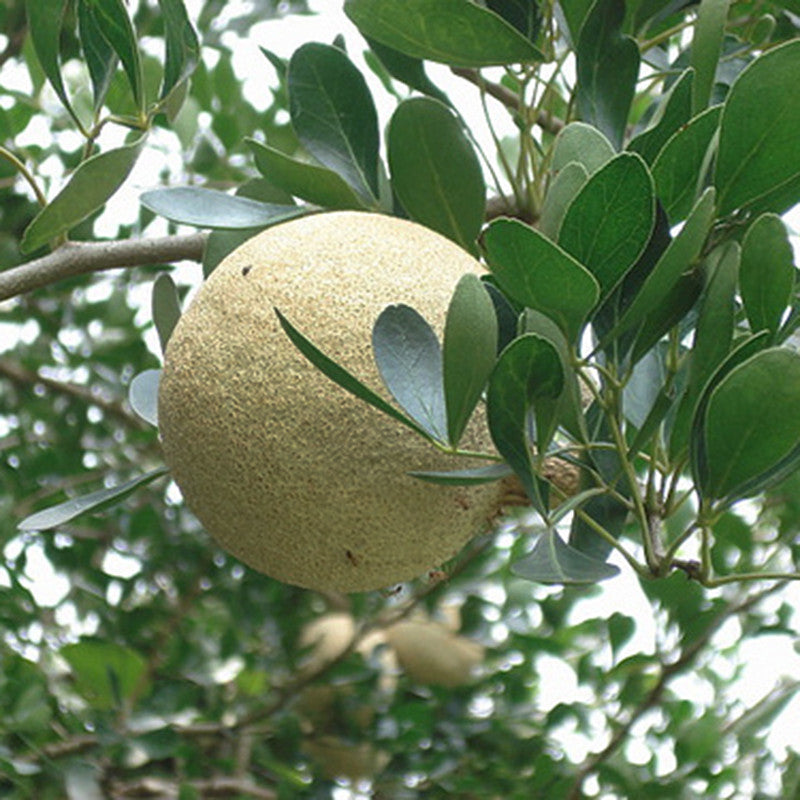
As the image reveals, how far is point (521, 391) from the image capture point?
2.23 feet

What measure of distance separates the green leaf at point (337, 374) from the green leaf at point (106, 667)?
97 centimetres

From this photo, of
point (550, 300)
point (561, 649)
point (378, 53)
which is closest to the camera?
point (550, 300)

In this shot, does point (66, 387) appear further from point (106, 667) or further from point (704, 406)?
point (704, 406)

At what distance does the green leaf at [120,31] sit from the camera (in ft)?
2.80

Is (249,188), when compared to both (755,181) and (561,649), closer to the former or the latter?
(755,181)

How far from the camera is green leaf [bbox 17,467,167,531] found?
85cm

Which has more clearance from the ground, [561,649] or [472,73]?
[472,73]

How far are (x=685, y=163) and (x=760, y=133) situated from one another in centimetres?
5

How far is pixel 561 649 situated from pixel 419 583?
0.25m

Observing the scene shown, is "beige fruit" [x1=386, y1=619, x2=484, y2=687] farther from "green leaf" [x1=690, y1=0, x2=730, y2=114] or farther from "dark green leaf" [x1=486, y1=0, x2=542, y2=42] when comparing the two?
"green leaf" [x1=690, y1=0, x2=730, y2=114]

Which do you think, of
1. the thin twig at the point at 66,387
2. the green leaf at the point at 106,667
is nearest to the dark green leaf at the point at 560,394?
the green leaf at the point at 106,667

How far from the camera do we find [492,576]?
198cm

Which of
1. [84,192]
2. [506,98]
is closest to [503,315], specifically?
[84,192]

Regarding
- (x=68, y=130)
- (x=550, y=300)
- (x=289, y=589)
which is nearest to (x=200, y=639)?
(x=289, y=589)
